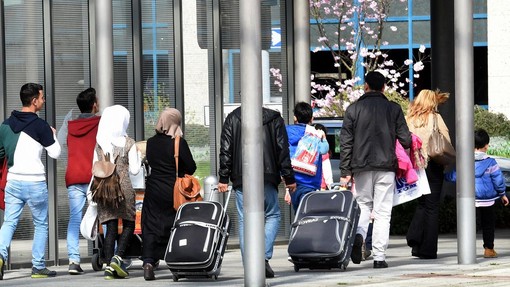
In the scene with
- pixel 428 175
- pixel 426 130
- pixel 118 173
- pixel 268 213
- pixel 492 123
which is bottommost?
pixel 492 123

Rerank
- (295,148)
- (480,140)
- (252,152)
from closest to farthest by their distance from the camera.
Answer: (252,152), (295,148), (480,140)

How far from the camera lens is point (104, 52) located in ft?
48.9

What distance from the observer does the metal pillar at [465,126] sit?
13.7 m

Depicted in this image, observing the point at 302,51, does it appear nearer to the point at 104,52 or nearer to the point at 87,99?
the point at 104,52

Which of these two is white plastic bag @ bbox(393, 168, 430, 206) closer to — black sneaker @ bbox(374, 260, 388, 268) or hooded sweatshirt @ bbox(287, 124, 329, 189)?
black sneaker @ bbox(374, 260, 388, 268)

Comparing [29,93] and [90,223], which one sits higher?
[29,93]

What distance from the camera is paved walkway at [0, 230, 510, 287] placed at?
11852 millimetres

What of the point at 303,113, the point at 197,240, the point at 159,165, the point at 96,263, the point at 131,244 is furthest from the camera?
the point at 303,113

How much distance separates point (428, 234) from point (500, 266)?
1.39 m

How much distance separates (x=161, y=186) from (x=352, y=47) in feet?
98.4

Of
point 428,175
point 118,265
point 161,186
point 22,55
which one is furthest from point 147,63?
point 118,265

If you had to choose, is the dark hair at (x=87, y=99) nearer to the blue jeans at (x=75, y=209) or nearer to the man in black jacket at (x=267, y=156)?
the blue jeans at (x=75, y=209)

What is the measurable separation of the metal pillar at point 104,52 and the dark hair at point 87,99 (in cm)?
113

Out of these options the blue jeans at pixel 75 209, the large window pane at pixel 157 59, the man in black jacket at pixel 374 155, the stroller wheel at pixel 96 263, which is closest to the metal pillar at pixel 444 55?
the large window pane at pixel 157 59
